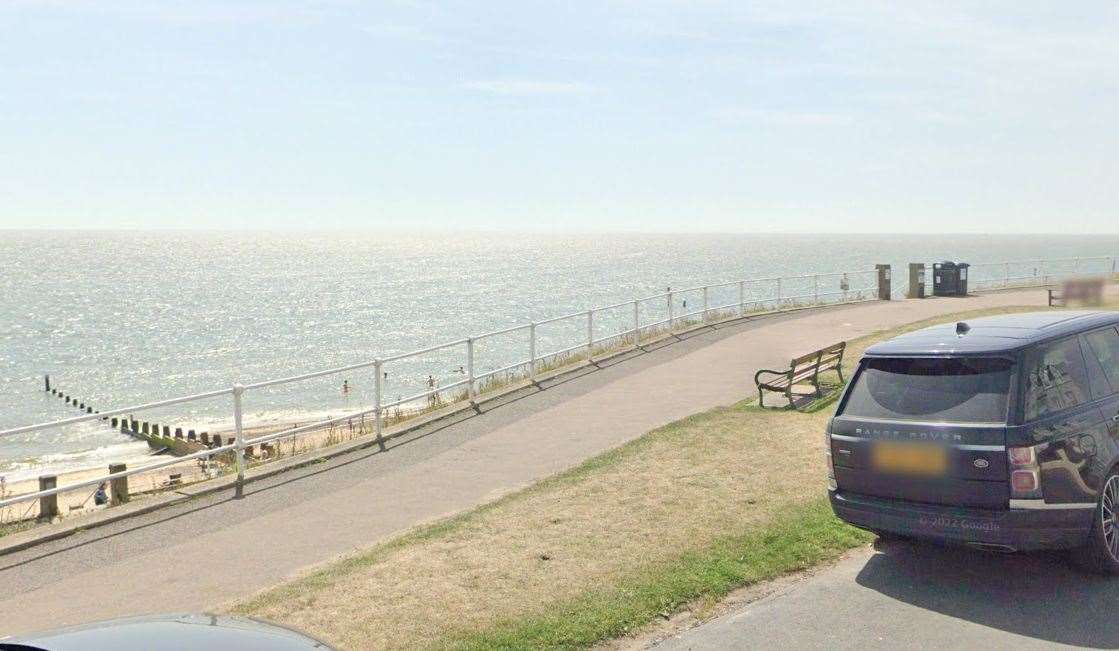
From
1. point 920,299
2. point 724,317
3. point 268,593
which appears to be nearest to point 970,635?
point 268,593

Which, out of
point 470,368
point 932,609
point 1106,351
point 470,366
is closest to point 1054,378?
point 1106,351

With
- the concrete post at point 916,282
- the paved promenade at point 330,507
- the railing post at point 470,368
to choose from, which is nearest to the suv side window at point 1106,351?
the paved promenade at point 330,507

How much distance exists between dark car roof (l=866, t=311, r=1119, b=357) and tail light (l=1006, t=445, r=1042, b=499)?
2.45 ft

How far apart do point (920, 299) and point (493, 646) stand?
28.6m

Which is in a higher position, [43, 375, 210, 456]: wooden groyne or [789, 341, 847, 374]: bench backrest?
[789, 341, 847, 374]: bench backrest

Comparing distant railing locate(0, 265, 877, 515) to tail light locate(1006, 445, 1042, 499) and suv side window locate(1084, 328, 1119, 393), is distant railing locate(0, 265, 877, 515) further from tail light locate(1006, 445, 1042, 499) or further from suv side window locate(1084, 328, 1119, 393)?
suv side window locate(1084, 328, 1119, 393)

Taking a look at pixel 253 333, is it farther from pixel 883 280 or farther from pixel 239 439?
pixel 239 439

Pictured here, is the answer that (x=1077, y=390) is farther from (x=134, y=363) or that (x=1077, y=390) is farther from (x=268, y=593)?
(x=134, y=363)

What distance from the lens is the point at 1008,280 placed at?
36.7m

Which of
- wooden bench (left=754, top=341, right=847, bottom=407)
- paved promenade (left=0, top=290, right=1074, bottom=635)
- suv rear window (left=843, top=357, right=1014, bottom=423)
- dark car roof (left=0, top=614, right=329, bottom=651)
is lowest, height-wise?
paved promenade (left=0, top=290, right=1074, bottom=635)

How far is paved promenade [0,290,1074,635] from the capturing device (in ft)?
23.5

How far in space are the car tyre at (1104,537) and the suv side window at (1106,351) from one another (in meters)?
0.81

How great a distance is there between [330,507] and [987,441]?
20.3 feet

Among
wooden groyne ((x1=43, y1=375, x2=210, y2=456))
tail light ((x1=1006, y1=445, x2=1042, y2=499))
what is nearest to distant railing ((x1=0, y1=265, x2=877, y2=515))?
wooden groyne ((x1=43, y1=375, x2=210, y2=456))
